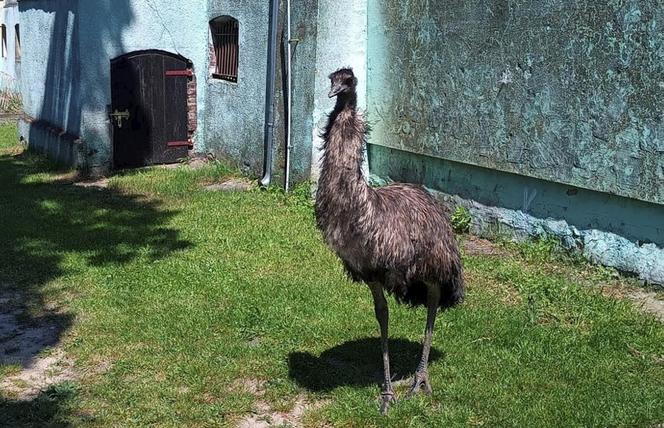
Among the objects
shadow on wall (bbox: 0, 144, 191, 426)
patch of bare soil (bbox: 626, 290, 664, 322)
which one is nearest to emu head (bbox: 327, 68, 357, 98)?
shadow on wall (bbox: 0, 144, 191, 426)

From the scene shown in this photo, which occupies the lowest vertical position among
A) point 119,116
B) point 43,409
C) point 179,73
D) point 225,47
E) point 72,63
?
point 43,409

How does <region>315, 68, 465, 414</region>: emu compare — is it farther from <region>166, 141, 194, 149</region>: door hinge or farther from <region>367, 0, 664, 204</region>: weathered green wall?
<region>166, 141, 194, 149</region>: door hinge

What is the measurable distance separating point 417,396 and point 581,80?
12.8ft

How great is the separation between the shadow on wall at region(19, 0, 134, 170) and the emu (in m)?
9.05

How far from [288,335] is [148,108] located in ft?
26.5

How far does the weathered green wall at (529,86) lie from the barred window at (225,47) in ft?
10.9

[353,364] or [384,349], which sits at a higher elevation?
[384,349]

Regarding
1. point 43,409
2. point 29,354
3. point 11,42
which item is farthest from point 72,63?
point 11,42

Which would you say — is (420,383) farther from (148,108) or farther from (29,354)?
(148,108)

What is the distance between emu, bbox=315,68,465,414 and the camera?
15.6ft

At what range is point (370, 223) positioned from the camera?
15.7 feet

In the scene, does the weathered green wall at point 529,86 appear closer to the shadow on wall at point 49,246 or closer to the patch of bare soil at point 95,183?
the shadow on wall at point 49,246

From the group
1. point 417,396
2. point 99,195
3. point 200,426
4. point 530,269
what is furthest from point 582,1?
point 99,195

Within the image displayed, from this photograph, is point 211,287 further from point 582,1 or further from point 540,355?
point 582,1
